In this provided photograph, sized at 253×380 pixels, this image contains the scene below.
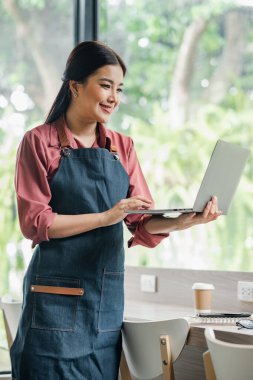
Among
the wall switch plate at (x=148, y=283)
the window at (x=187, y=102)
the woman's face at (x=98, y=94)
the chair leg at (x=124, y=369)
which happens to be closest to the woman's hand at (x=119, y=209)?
the woman's face at (x=98, y=94)

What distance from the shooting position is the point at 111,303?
101 inches

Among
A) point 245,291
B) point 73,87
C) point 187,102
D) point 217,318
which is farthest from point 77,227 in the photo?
point 187,102

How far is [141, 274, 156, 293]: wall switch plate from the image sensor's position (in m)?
3.64

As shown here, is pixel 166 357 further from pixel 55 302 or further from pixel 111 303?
pixel 55 302

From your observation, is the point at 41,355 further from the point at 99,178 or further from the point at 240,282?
the point at 240,282

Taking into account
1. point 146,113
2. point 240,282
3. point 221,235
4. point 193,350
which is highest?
point 146,113

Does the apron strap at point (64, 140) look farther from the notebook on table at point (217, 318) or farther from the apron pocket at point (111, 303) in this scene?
the notebook on table at point (217, 318)

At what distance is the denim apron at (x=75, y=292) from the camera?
2.46m

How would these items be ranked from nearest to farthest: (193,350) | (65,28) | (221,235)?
(193,350) < (65,28) < (221,235)

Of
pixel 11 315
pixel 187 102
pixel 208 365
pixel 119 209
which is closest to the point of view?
pixel 208 365

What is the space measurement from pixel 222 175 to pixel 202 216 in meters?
0.15

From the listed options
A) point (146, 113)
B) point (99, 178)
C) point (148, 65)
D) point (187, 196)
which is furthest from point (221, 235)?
point (99, 178)

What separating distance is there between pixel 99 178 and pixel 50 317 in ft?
1.61

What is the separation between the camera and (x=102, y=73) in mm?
2580
